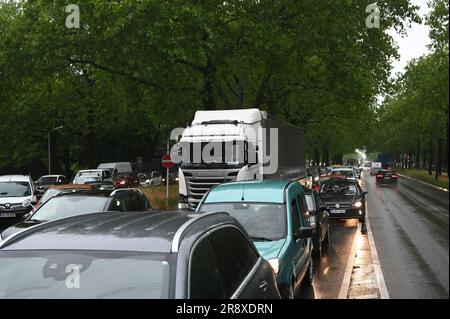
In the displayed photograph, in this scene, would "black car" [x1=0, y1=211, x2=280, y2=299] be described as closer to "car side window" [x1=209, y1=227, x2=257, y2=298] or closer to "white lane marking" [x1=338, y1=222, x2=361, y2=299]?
"car side window" [x1=209, y1=227, x2=257, y2=298]

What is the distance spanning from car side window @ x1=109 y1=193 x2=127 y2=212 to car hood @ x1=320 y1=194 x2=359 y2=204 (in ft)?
28.8

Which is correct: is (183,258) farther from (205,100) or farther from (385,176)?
(385,176)

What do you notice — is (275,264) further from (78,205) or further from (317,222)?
(78,205)

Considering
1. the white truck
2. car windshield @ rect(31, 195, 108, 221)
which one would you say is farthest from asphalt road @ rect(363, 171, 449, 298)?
car windshield @ rect(31, 195, 108, 221)

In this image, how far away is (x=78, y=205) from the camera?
11578mm

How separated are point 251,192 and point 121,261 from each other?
5357 millimetres

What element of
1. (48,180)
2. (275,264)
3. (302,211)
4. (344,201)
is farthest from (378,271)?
(48,180)

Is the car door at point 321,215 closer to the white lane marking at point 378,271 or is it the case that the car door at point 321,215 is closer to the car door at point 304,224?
the white lane marking at point 378,271

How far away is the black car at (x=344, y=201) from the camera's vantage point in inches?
733

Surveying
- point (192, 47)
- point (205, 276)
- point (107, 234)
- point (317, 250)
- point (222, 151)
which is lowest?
point (317, 250)

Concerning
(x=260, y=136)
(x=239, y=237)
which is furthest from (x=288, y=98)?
(x=239, y=237)

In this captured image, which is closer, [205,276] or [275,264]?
[205,276]

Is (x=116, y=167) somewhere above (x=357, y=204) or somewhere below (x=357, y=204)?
above

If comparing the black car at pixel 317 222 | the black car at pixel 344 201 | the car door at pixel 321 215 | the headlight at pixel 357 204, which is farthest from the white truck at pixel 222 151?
the black car at pixel 317 222
